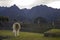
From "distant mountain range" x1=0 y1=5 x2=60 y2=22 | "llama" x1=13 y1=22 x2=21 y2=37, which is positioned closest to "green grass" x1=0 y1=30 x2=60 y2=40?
"llama" x1=13 y1=22 x2=21 y2=37

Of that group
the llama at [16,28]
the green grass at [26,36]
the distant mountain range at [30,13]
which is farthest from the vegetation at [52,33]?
the llama at [16,28]

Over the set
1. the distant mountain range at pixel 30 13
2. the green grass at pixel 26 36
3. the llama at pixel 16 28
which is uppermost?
the distant mountain range at pixel 30 13

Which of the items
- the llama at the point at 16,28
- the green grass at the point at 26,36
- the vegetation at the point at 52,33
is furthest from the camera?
the llama at the point at 16,28

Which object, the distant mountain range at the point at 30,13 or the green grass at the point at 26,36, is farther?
the distant mountain range at the point at 30,13

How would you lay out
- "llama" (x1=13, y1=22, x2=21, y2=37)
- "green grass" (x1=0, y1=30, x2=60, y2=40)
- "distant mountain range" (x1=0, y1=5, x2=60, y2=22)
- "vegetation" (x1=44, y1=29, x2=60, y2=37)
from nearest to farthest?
"green grass" (x1=0, y1=30, x2=60, y2=40) < "vegetation" (x1=44, y1=29, x2=60, y2=37) < "llama" (x1=13, y1=22, x2=21, y2=37) < "distant mountain range" (x1=0, y1=5, x2=60, y2=22)

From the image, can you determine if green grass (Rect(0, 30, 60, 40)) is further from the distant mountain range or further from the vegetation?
the distant mountain range

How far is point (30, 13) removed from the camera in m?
4.89

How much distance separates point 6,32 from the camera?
467 centimetres

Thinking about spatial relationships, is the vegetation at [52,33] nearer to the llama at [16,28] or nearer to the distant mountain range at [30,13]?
the distant mountain range at [30,13]

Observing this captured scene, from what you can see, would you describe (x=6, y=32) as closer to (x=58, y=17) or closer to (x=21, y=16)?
(x=21, y=16)

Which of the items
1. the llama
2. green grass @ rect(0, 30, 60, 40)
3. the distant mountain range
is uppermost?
the distant mountain range

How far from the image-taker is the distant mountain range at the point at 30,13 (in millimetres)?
4730

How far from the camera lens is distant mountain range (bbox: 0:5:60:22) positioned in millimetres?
4730

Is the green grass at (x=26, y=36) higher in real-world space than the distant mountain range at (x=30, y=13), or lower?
lower
